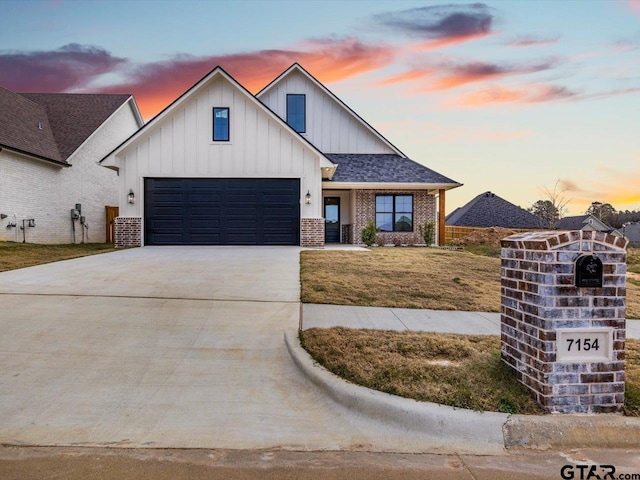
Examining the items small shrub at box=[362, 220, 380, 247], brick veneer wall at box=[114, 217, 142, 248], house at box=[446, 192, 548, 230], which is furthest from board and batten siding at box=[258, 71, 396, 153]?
house at box=[446, 192, 548, 230]

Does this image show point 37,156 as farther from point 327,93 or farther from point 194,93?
point 327,93

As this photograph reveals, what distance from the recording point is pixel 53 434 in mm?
2873

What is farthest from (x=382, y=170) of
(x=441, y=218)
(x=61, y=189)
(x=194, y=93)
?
(x=61, y=189)

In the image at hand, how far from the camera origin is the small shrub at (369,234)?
57.9ft

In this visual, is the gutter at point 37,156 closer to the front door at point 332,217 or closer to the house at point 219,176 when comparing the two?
the house at point 219,176

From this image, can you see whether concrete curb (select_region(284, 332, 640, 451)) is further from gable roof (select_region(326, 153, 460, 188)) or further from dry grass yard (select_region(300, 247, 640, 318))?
gable roof (select_region(326, 153, 460, 188))

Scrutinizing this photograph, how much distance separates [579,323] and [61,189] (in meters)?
22.2

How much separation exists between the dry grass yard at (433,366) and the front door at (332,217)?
14821 mm

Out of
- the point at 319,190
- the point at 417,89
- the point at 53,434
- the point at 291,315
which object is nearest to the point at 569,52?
the point at 417,89

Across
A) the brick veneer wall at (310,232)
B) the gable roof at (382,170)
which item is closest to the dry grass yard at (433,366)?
the brick veneer wall at (310,232)

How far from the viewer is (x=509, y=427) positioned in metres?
2.85

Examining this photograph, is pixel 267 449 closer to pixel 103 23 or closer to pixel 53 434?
pixel 53 434

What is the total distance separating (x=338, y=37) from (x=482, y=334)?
1294 centimetres

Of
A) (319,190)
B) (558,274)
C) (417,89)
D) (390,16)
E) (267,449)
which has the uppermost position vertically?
(390,16)
